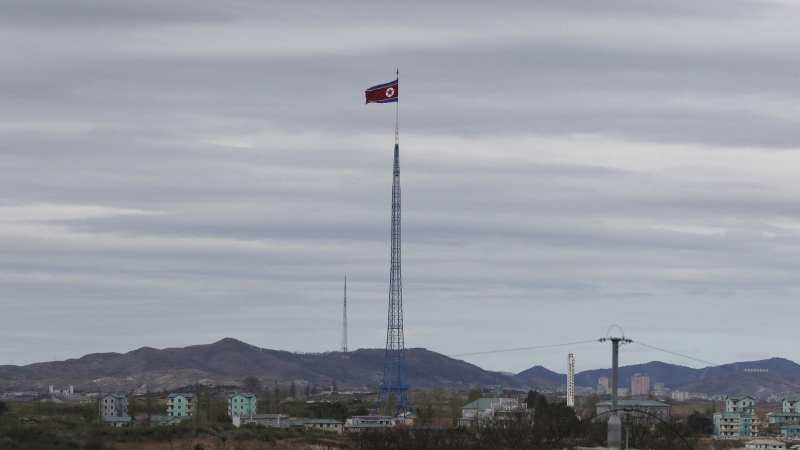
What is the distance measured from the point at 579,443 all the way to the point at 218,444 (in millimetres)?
42208

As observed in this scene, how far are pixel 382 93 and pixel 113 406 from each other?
72924 mm

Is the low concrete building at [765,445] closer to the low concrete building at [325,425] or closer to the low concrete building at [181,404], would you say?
the low concrete building at [325,425]

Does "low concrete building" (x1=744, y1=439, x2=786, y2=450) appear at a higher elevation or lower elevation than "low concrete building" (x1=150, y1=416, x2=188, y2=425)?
lower

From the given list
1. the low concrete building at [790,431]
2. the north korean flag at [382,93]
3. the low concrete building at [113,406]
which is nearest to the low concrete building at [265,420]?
the low concrete building at [113,406]

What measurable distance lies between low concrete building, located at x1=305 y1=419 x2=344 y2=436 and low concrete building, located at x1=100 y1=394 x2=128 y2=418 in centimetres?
2792

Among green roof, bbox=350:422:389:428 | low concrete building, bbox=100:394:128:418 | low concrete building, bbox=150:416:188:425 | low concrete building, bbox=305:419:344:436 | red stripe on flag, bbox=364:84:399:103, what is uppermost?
red stripe on flag, bbox=364:84:399:103

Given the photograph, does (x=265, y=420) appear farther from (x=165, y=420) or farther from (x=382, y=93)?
(x=382, y=93)

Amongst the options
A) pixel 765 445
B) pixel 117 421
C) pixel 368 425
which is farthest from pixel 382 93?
pixel 765 445

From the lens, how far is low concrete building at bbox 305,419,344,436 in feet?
535

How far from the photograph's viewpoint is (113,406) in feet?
604

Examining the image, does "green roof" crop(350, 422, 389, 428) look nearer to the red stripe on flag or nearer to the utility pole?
the red stripe on flag

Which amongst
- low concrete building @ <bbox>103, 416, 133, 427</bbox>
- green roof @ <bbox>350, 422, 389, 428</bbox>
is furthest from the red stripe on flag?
low concrete building @ <bbox>103, 416, 133, 427</bbox>

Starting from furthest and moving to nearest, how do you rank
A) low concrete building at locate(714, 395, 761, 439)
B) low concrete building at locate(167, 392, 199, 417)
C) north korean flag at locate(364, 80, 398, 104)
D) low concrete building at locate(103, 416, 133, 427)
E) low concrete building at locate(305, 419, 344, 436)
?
low concrete building at locate(714, 395, 761, 439), low concrete building at locate(167, 392, 199, 417), low concrete building at locate(305, 419, 344, 436), low concrete building at locate(103, 416, 133, 427), north korean flag at locate(364, 80, 398, 104)

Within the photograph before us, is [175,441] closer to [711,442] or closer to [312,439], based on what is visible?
[312,439]
